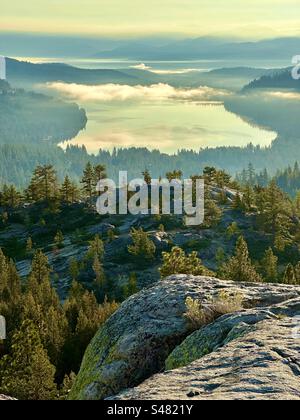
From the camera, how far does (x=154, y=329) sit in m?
17.2

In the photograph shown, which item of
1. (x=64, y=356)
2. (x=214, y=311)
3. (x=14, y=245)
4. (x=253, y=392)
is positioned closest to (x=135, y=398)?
(x=253, y=392)

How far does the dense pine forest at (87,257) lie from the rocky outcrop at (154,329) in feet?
66.9

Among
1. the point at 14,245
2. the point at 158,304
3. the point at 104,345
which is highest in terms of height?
the point at 158,304

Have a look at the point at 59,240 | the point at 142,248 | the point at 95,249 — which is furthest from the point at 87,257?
the point at 59,240

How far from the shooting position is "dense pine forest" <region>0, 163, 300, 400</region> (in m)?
45.9

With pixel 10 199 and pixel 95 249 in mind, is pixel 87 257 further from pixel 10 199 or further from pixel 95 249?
pixel 10 199

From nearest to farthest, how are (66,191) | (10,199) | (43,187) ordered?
(43,187) < (66,191) < (10,199)

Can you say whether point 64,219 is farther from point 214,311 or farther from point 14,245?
point 214,311

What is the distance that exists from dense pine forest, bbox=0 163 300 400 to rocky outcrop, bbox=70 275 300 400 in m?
20.4

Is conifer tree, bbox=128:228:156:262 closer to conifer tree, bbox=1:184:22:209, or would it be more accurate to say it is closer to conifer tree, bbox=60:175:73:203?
conifer tree, bbox=60:175:73:203

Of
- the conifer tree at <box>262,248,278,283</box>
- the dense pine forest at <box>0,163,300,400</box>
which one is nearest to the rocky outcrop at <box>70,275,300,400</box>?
the dense pine forest at <box>0,163,300,400</box>

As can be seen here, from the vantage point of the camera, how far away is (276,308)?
679 inches

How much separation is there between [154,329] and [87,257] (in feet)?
283
